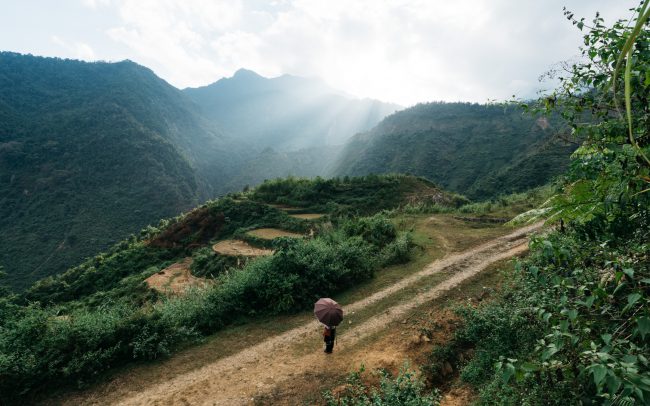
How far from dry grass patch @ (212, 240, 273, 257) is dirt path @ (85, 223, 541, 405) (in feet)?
45.3

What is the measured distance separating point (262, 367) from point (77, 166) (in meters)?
89.6

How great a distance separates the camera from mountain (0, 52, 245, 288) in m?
57.6

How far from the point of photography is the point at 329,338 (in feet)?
26.2

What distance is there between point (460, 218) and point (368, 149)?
76.0m

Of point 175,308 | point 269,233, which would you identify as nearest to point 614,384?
point 175,308

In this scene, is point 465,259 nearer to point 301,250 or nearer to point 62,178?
point 301,250

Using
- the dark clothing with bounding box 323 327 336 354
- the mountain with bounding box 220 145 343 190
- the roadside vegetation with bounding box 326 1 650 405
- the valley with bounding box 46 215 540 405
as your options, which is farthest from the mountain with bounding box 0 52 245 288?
the roadside vegetation with bounding box 326 1 650 405

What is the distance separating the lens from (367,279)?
41.4ft

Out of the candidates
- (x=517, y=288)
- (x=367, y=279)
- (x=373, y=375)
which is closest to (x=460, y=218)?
(x=367, y=279)

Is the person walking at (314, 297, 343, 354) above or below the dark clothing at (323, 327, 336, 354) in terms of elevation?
above

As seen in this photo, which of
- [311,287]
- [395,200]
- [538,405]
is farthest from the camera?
[395,200]

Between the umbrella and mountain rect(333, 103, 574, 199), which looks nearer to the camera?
the umbrella

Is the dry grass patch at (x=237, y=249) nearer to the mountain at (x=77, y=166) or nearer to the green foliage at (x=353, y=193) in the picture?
the green foliage at (x=353, y=193)

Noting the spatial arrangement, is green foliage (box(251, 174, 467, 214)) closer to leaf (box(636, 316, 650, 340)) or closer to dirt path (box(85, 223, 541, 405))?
dirt path (box(85, 223, 541, 405))
